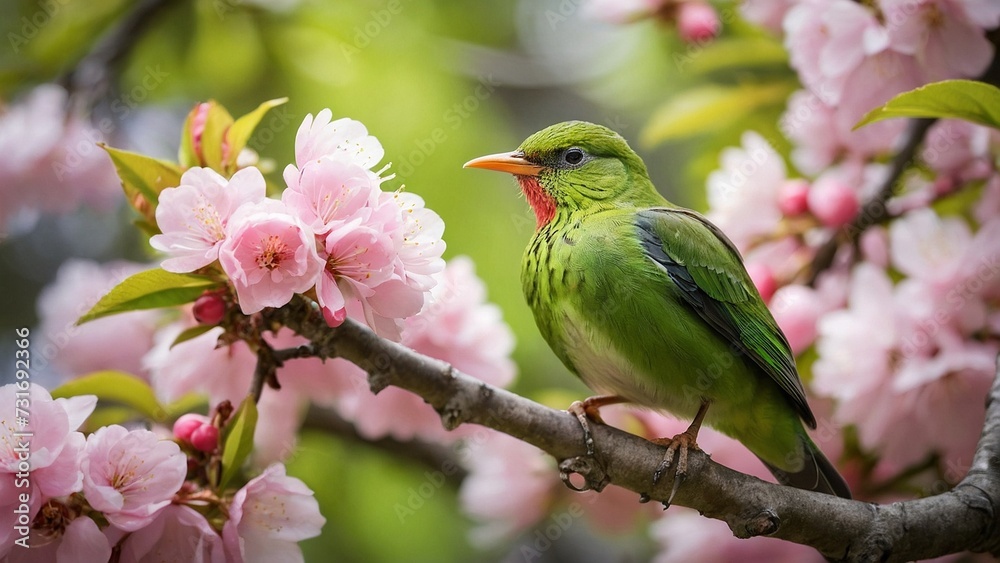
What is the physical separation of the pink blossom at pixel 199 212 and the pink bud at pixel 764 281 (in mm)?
1501

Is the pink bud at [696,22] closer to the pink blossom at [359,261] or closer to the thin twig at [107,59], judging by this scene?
the pink blossom at [359,261]

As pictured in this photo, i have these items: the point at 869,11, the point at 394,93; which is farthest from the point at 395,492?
the point at 869,11

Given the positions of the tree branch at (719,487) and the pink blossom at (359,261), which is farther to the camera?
the tree branch at (719,487)

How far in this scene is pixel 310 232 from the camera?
152 cm

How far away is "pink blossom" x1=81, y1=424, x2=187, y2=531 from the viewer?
1.55 m

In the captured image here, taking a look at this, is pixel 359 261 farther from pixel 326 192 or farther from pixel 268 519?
pixel 268 519

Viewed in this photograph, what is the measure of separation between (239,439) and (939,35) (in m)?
1.89

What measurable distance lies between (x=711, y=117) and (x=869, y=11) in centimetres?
72

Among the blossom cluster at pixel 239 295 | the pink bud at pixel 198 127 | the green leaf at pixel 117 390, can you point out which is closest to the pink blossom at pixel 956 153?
the blossom cluster at pixel 239 295

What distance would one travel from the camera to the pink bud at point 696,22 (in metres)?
2.82

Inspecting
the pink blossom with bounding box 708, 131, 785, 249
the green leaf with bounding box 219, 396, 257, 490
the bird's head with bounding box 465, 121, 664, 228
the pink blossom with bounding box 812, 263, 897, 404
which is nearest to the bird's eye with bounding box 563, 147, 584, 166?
the bird's head with bounding box 465, 121, 664, 228

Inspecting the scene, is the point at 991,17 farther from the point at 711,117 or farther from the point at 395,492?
the point at 395,492

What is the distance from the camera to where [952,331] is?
2.28m

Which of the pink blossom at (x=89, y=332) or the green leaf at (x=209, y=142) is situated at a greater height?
the green leaf at (x=209, y=142)
